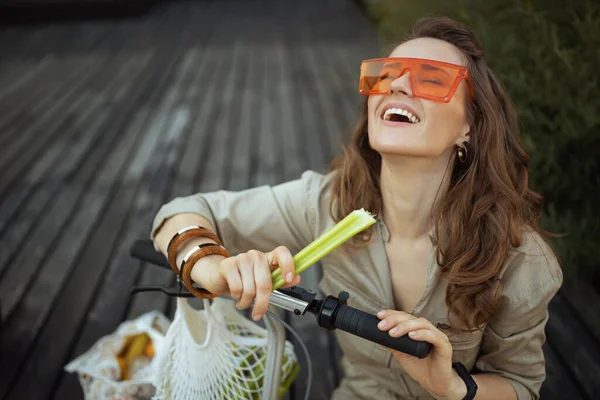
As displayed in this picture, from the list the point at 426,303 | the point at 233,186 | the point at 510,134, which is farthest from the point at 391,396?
the point at 233,186

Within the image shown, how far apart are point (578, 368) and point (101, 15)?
8821 millimetres

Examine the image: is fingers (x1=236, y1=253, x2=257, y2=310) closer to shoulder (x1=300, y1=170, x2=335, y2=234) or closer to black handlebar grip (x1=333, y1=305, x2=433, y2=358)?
black handlebar grip (x1=333, y1=305, x2=433, y2=358)

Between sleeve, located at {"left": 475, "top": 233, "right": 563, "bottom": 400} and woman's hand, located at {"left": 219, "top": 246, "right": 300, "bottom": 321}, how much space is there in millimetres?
607

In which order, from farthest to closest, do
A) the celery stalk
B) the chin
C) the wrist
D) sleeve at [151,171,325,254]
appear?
sleeve at [151,171,325,254] → the chin → the wrist → the celery stalk

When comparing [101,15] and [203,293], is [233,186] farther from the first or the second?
[101,15]

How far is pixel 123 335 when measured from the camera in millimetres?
2109

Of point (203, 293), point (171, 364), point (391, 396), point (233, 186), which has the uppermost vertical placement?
point (203, 293)

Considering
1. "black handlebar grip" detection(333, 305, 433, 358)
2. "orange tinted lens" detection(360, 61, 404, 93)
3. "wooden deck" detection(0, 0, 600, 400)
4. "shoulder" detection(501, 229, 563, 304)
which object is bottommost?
"wooden deck" detection(0, 0, 600, 400)

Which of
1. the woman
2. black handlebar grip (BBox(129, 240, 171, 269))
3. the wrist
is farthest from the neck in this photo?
black handlebar grip (BBox(129, 240, 171, 269))

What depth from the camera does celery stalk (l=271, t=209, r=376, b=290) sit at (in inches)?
38.9

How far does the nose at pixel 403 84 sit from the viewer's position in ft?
4.51

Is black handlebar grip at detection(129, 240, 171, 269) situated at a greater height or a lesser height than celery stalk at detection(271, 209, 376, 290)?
lesser

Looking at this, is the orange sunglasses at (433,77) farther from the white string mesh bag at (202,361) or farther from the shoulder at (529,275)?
the white string mesh bag at (202,361)

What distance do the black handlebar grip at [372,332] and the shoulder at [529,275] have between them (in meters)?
0.42
